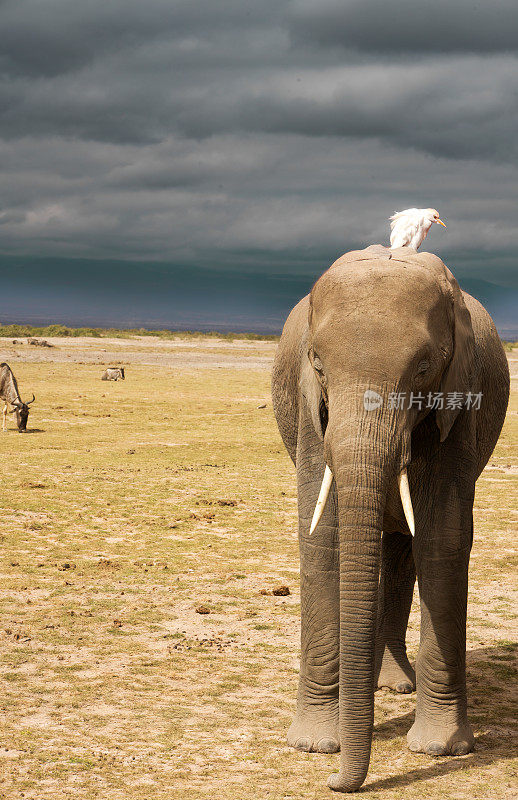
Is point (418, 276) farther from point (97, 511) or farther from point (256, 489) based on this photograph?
point (256, 489)

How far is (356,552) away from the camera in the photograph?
5031 millimetres

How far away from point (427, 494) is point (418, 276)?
59.7 inches

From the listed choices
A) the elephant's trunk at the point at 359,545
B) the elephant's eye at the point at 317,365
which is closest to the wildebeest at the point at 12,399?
the elephant's eye at the point at 317,365

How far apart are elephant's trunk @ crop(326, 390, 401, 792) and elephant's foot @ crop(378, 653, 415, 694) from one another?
95.5 inches

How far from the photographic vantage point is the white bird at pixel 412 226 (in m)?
7.05

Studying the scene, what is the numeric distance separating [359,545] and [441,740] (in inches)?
78.8

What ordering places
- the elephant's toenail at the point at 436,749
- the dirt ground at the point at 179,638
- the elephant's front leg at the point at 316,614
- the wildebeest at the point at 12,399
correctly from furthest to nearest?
the wildebeest at the point at 12,399
the elephant's toenail at the point at 436,749
the elephant's front leg at the point at 316,614
the dirt ground at the point at 179,638

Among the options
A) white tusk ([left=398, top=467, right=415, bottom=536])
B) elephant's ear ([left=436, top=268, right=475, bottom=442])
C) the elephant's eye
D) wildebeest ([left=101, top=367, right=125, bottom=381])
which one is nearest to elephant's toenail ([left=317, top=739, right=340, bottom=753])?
white tusk ([left=398, top=467, right=415, bottom=536])

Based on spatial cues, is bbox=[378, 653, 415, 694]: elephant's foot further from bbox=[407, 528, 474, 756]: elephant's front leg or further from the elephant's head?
the elephant's head

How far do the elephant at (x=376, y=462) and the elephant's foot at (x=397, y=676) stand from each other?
121 centimetres

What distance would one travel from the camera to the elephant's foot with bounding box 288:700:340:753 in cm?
619

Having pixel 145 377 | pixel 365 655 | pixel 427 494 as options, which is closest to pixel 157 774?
pixel 365 655

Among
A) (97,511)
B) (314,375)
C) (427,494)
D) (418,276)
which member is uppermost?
(418,276)

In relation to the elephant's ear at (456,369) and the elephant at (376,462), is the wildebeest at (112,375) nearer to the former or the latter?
the elephant at (376,462)
